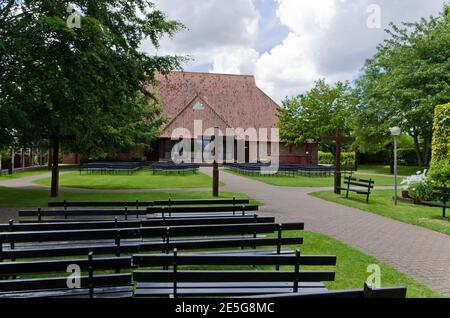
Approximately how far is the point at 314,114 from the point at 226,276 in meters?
39.2

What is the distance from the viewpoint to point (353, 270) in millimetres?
6016

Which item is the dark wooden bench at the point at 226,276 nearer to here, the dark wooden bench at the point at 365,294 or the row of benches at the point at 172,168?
the dark wooden bench at the point at 365,294

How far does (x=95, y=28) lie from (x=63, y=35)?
1249mm

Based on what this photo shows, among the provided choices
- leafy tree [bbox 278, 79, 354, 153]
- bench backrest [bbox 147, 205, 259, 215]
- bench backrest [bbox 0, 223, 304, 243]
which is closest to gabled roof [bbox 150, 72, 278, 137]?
leafy tree [bbox 278, 79, 354, 153]

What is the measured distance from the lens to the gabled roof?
43.8 meters

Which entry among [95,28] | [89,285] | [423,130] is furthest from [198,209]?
[423,130]

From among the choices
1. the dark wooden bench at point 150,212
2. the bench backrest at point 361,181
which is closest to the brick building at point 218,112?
the bench backrest at point 361,181

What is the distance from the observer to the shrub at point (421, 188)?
13.3 meters

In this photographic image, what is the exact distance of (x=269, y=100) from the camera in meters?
49.8

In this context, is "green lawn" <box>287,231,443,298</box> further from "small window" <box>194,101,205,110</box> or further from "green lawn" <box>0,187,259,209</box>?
"small window" <box>194,101,205,110</box>

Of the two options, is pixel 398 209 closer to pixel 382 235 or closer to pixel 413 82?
pixel 382 235

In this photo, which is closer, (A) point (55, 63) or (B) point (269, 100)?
(A) point (55, 63)

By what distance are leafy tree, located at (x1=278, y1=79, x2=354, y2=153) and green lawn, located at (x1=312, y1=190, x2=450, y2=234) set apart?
77.5 feet
